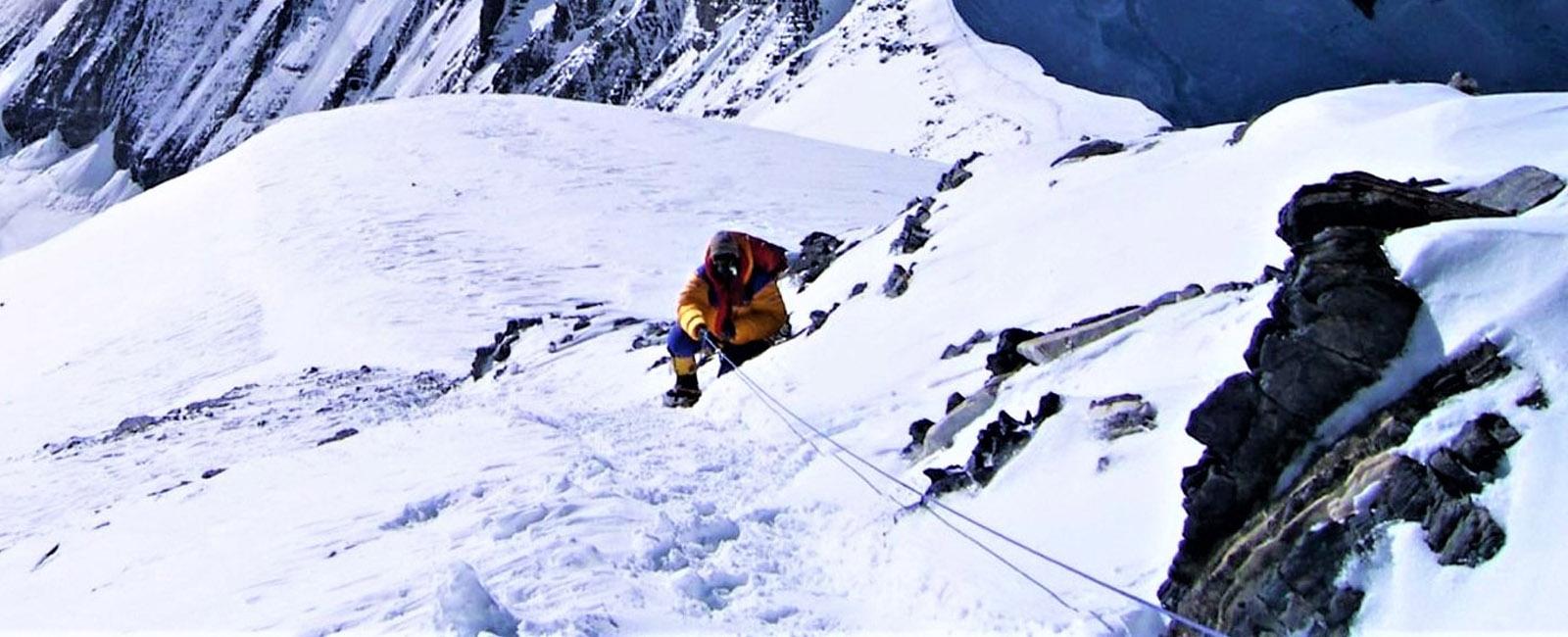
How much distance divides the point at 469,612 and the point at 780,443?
3.43 m

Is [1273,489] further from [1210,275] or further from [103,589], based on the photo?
[103,589]

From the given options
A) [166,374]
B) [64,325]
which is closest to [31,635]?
[166,374]

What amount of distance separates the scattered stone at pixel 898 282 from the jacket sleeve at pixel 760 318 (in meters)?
1.02

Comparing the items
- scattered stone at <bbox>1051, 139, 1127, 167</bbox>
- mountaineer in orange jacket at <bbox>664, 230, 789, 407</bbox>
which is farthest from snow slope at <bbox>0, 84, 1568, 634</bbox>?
mountaineer in orange jacket at <bbox>664, 230, 789, 407</bbox>

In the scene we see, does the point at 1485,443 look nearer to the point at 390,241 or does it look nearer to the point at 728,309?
the point at 728,309

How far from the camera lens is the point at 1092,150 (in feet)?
44.3

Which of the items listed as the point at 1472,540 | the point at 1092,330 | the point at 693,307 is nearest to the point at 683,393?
the point at 693,307

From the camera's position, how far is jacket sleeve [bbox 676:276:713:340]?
11469 mm

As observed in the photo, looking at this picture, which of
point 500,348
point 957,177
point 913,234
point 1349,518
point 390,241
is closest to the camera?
point 1349,518

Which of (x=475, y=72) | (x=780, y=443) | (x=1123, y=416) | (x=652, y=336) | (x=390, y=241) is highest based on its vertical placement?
(x=1123, y=416)

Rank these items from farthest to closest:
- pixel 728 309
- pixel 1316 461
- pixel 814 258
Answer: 1. pixel 814 258
2. pixel 728 309
3. pixel 1316 461

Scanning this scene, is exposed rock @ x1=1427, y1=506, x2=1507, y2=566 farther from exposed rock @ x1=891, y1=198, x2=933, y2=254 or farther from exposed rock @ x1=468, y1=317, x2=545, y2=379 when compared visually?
exposed rock @ x1=468, y1=317, x2=545, y2=379

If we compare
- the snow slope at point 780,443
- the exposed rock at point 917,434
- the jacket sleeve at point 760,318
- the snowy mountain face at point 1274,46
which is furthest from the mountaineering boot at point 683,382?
the snowy mountain face at point 1274,46

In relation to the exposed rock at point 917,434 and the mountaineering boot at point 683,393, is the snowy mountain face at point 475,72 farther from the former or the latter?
the exposed rock at point 917,434
